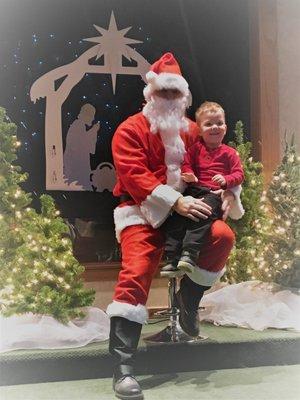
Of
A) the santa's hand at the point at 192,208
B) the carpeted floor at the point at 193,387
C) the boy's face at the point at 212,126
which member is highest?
the boy's face at the point at 212,126

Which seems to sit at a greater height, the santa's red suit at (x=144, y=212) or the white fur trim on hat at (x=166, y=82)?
the white fur trim on hat at (x=166, y=82)

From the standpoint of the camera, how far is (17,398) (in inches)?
98.3

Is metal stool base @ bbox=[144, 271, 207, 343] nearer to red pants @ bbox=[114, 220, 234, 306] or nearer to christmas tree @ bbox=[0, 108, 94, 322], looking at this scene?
red pants @ bbox=[114, 220, 234, 306]

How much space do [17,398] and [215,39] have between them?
3.18 meters

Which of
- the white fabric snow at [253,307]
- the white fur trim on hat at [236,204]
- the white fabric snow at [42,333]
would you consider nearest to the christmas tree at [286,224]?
the white fabric snow at [253,307]

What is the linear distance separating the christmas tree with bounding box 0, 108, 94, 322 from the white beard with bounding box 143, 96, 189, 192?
80 centimetres

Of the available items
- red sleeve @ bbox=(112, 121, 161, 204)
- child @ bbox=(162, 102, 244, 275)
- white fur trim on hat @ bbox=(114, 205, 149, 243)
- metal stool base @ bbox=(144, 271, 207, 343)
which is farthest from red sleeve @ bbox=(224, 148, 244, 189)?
metal stool base @ bbox=(144, 271, 207, 343)

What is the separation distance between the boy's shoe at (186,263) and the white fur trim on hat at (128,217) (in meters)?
0.32

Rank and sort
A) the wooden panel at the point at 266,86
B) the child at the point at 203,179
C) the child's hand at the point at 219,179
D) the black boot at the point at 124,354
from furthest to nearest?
the wooden panel at the point at 266,86, the child's hand at the point at 219,179, the child at the point at 203,179, the black boot at the point at 124,354

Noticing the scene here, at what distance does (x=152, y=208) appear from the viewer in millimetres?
2660

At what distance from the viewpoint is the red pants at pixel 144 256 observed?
2508 millimetres

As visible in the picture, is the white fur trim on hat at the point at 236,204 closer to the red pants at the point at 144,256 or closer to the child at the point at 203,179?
the child at the point at 203,179

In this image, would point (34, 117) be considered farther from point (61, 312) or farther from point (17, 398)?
point (17, 398)

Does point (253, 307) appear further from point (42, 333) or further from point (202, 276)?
point (42, 333)
